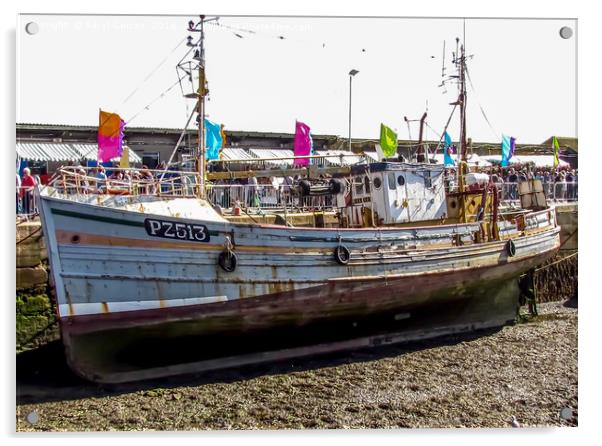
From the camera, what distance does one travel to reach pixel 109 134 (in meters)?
10.2

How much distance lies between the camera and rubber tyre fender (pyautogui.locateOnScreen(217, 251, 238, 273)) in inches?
363

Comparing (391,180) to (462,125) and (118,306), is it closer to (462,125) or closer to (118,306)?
(462,125)

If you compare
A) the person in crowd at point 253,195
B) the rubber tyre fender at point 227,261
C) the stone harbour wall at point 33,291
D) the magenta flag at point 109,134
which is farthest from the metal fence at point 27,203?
the person in crowd at point 253,195

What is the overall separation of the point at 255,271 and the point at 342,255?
5.05 feet

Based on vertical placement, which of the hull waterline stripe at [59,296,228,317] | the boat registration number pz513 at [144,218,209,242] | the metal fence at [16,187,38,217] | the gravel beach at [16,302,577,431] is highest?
the metal fence at [16,187,38,217]

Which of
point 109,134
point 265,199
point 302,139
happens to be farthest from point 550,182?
point 109,134

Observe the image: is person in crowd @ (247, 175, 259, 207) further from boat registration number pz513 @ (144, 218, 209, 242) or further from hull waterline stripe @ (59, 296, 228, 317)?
hull waterline stripe @ (59, 296, 228, 317)

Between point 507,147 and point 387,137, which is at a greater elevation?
point 387,137

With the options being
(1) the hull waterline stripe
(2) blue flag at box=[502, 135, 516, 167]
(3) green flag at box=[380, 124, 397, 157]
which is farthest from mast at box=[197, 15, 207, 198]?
(2) blue flag at box=[502, 135, 516, 167]

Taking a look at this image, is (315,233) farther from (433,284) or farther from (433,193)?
(433,193)

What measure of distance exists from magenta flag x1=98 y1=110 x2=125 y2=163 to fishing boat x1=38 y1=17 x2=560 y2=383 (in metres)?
0.82

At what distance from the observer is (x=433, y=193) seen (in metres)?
12.6

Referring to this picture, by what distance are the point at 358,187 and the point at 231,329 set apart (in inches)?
167

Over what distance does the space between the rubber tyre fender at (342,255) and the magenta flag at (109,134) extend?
153 inches
